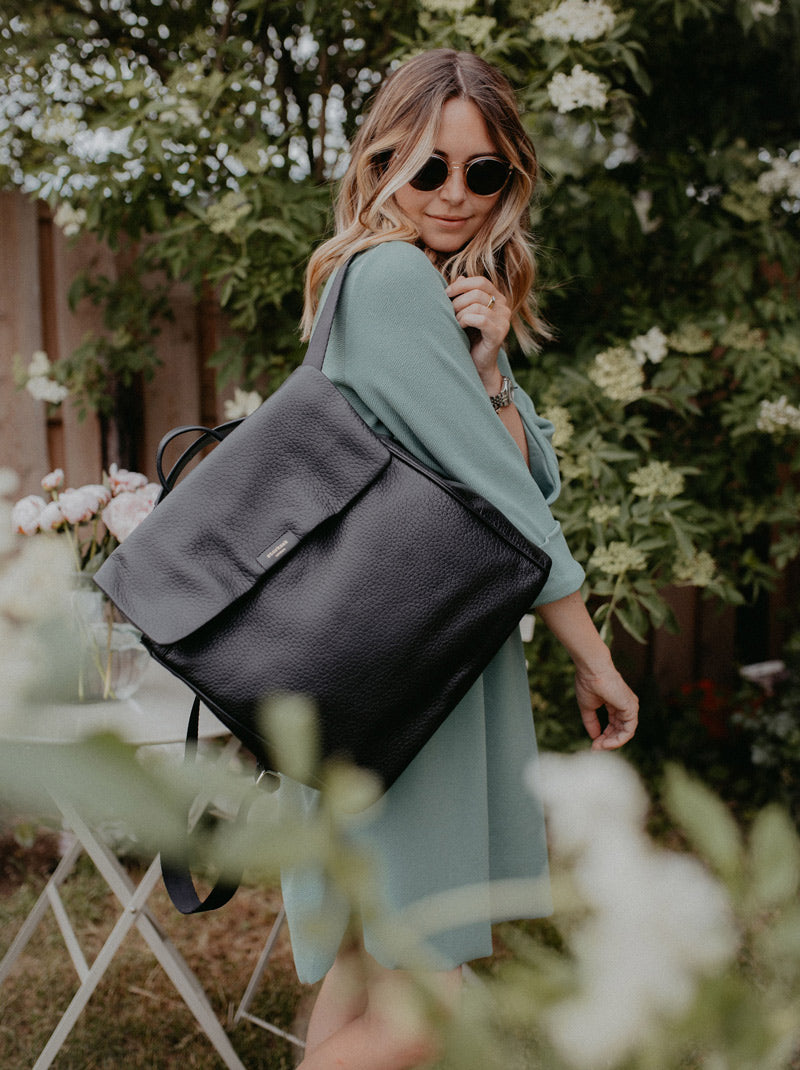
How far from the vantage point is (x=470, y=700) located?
1.20 m

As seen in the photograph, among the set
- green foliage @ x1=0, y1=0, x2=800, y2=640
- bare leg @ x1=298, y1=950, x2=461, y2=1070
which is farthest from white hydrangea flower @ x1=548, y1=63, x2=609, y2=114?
bare leg @ x1=298, y1=950, x2=461, y2=1070

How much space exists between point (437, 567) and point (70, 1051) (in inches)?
64.8

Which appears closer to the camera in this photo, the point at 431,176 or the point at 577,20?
the point at 431,176

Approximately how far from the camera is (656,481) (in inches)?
82.5

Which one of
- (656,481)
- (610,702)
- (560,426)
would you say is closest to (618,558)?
(656,481)

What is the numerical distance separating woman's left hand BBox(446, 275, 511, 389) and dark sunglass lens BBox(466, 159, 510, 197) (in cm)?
19

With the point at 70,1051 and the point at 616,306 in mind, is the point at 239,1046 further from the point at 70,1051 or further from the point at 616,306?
the point at 616,306

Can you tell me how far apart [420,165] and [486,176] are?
0.12 meters

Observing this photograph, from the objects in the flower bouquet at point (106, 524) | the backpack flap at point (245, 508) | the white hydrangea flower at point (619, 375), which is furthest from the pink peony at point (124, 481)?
the white hydrangea flower at point (619, 375)

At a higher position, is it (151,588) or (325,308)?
(325,308)

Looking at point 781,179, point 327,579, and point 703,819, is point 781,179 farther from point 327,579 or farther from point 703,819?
point 703,819

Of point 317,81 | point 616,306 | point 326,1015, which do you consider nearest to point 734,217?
point 616,306

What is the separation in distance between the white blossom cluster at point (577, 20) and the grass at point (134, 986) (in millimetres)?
2403

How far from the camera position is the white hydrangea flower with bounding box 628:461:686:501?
82.2 inches
